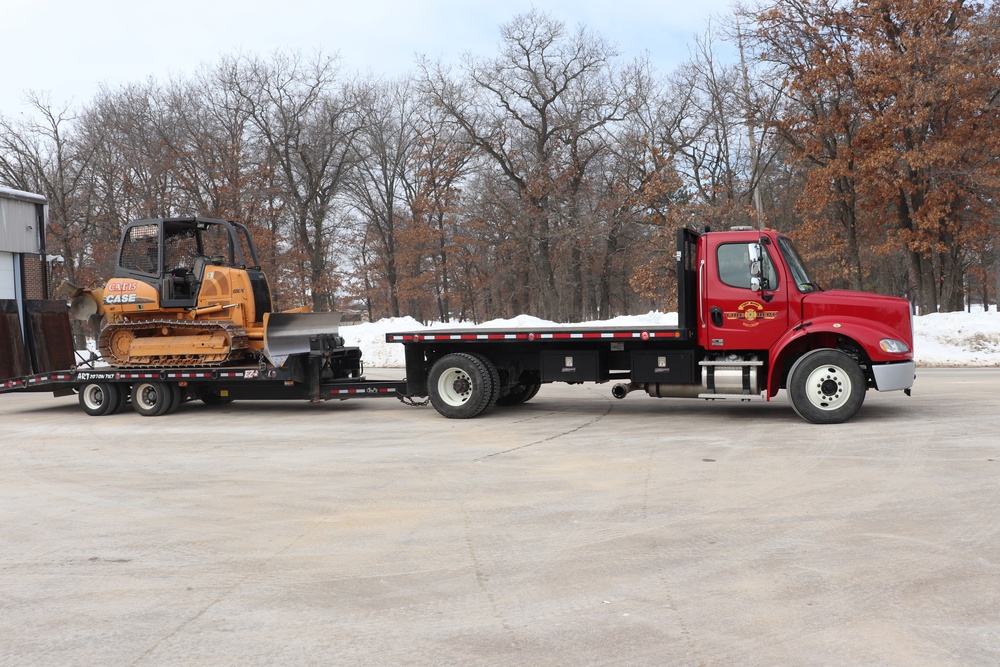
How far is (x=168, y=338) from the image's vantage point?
1418 centimetres

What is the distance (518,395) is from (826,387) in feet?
16.4

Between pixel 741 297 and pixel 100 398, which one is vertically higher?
pixel 741 297

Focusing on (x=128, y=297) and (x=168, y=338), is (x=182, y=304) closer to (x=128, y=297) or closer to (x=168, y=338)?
(x=168, y=338)

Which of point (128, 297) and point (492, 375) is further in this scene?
point (128, 297)

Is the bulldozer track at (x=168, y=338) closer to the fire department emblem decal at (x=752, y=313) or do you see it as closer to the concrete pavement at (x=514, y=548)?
the concrete pavement at (x=514, y=548)

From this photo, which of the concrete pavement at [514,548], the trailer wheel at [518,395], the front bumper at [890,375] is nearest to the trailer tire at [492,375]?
the trailer wheel at [518,395]

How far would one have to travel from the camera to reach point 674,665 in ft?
13.3

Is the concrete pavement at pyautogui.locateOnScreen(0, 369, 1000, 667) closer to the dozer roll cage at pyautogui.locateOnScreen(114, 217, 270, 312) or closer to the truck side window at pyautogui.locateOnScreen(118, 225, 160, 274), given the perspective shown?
the dozer roll cage at pyautogui.locateOnScreen(114, 217, 270, 312)

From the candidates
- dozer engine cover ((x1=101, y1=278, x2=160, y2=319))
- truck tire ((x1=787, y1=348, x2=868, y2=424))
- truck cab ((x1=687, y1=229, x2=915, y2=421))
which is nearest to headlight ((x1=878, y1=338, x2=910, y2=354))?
truck cab ((x1=687, y1=229, x2=915, y2=421))

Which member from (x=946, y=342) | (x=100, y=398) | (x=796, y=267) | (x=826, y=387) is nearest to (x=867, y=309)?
(x=796, y=267)

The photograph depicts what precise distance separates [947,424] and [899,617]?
710 cm

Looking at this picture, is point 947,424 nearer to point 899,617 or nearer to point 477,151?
point 899,617

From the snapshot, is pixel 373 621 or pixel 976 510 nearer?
pixel 373 621

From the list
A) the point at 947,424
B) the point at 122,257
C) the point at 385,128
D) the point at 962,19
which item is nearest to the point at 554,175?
the point at 385,128
